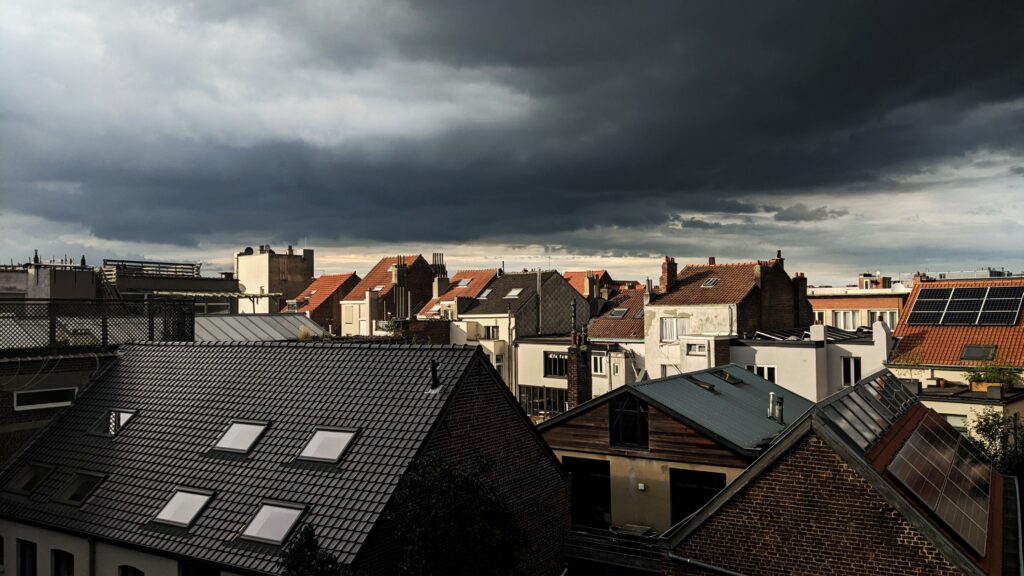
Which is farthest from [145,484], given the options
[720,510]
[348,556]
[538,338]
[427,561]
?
[538,338]

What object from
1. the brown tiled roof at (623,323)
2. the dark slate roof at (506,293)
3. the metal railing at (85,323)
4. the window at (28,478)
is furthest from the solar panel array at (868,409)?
the dark slate roof at (506,293)

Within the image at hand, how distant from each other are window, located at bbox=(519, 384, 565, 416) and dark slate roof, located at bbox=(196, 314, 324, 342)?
20481 mm

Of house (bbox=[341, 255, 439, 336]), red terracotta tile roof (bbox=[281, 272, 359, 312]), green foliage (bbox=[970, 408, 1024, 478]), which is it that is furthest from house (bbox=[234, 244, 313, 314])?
green foliage (bbox=[970, 408, 1024, 478])

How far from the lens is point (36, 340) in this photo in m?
23.6

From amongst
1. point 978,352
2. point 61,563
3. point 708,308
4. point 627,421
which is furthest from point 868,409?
point 708,308

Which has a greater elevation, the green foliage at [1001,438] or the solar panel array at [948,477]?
the solar panel array at [948,477]

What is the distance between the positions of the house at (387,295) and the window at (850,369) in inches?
1527

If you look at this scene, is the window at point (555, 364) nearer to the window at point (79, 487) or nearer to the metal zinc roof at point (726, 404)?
the metal zinc roof at point (726, 404)

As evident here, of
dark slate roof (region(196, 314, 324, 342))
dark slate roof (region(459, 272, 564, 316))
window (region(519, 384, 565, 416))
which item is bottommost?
window (region(519, 384, 565, 416))

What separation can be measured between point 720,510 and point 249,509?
10.3 metres

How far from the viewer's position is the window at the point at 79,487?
1897cm

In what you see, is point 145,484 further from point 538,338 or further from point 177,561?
point 538,338

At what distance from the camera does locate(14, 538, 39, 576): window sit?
1922cm

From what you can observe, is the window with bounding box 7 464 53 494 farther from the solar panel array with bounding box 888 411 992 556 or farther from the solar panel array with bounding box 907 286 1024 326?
the solar panel array with bounding box 907 286 1024 326
